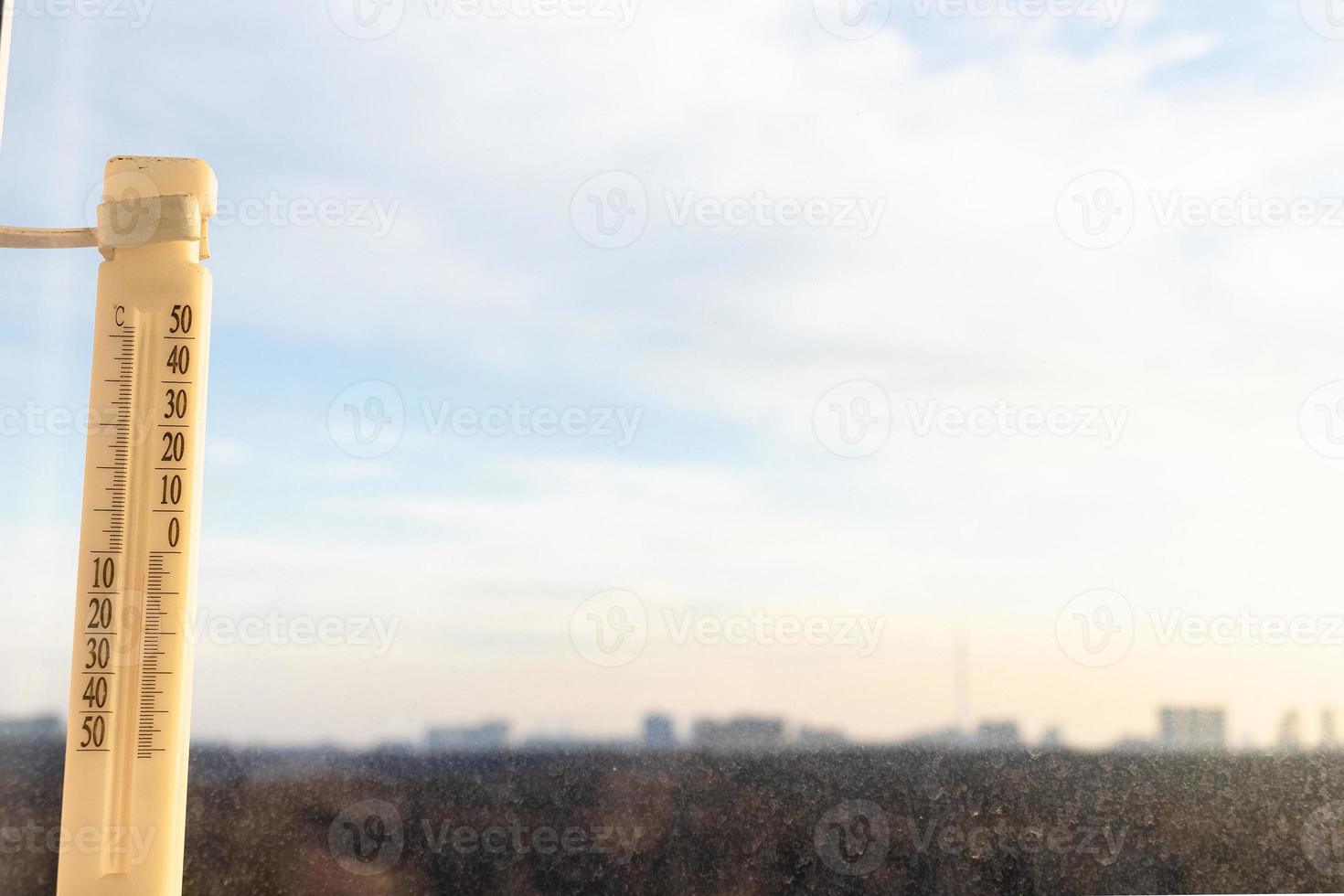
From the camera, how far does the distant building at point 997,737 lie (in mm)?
1146

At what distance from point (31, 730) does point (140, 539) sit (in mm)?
325

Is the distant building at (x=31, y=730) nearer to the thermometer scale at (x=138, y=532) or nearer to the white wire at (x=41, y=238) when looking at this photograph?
the thermometer scale at (x=138, y=532)

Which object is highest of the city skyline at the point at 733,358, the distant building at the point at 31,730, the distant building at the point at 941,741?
the city skyline at the point at 733,358

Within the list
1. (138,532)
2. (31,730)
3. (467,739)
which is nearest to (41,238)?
(138,532)

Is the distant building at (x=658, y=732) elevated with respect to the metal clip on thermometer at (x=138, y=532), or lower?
lower

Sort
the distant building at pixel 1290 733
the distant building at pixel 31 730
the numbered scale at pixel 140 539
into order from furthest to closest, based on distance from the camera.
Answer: the distant building at pixel 1290 733 → the distant building at pixel 31 730 → the numbered scale at pixel 140 539

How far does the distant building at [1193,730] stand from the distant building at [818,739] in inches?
14.2

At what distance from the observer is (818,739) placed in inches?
44.5

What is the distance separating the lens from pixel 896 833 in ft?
3.66

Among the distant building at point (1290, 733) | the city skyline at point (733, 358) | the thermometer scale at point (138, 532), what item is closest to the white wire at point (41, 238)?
the thermometer scale at point (138, 532)

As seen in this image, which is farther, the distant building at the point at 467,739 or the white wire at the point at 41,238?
the distant building at the point at 467,739

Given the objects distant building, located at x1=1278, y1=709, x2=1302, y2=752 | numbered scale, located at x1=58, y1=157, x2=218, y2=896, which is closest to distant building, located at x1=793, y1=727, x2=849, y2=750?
distant building, located at x1=1278, y1=709, x2=1302, y2=752

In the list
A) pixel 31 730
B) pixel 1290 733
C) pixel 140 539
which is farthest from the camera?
pixel 1290 733

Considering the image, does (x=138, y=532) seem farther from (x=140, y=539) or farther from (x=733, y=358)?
(x=733, y=358)
